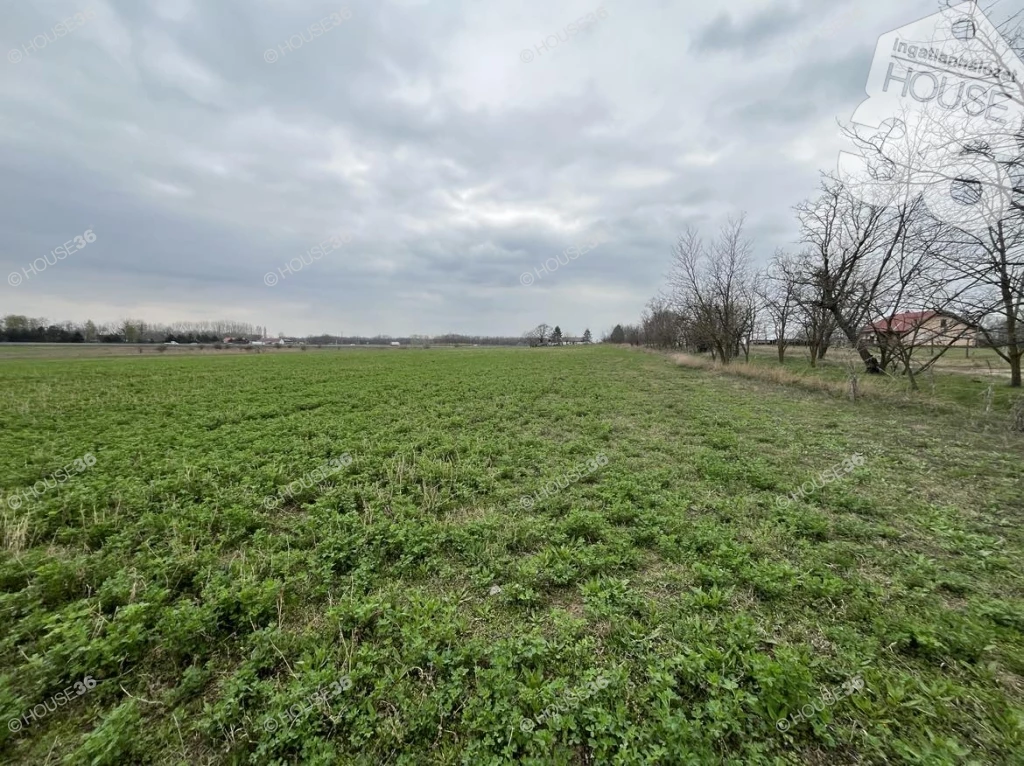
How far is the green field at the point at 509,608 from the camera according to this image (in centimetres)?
230

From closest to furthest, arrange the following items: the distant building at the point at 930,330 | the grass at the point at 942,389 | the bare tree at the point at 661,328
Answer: the distant building at the point at 930,330 < the grass at the point at 942,389 < the bare tree at the point at 661,328

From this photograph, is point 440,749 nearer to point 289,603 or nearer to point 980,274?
point 289,603

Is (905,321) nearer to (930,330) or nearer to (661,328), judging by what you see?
(930,330)

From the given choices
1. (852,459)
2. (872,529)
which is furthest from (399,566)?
(852,459)

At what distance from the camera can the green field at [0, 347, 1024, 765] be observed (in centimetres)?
230

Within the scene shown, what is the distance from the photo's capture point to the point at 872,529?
4625mm

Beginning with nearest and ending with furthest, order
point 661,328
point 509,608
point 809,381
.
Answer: point 509,608 < point 809,381 < point 661,328

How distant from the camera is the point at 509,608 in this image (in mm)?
3428

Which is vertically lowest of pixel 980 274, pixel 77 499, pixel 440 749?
pixel 440 749

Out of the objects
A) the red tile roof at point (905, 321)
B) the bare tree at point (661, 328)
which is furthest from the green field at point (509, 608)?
the bare tree at point (661, 328)

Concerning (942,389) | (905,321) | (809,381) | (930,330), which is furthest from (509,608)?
(942,389)

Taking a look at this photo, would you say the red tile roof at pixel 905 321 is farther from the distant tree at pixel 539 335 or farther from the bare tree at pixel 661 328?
the distant tree at pixel 539 335

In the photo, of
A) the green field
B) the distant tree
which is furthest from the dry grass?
the distant tree

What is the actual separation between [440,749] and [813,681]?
8.52 ft
